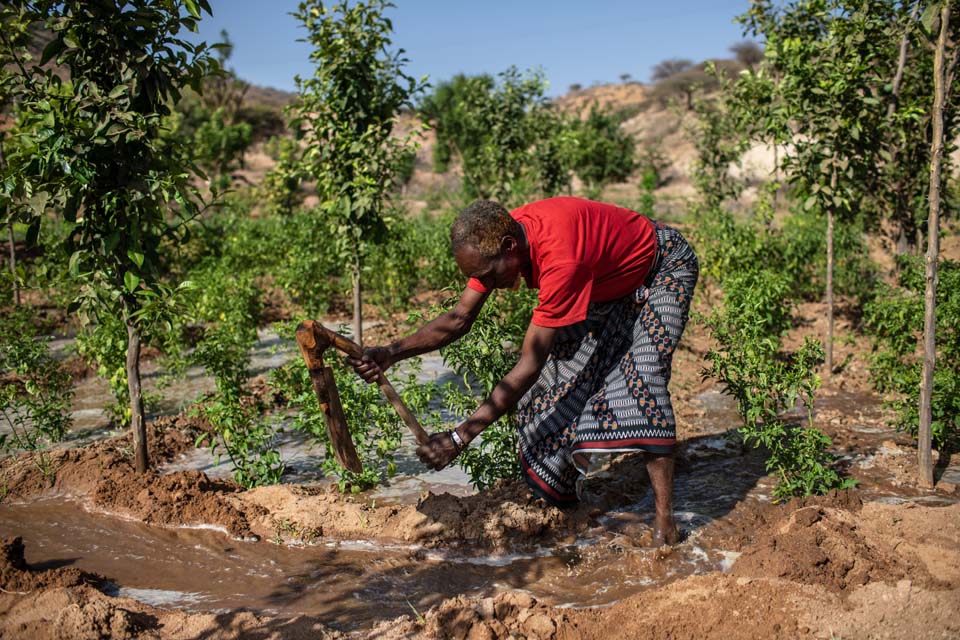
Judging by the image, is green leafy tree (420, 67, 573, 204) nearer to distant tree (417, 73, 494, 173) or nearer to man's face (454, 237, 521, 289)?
distant tree (417, 73, 494, 173)

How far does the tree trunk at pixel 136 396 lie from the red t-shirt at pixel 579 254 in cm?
219

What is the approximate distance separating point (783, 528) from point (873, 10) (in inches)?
172

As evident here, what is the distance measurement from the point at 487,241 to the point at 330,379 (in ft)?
3.20

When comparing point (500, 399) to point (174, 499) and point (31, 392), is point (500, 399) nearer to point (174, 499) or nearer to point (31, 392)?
point (174, 499)

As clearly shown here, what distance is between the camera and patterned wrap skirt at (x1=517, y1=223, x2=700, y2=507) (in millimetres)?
3398

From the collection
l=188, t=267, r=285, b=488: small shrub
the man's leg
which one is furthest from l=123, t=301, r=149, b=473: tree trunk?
the man's leg

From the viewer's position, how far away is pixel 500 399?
3.12m

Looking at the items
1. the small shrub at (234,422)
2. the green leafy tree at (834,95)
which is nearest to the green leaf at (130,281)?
the small shrub at (234,422)

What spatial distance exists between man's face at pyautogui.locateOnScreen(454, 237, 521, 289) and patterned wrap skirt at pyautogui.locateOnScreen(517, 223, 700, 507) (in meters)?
0.57

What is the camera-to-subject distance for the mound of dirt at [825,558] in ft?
10.0

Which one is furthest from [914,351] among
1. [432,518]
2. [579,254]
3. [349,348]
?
[349,348]

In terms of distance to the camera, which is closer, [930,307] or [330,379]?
[330,379]

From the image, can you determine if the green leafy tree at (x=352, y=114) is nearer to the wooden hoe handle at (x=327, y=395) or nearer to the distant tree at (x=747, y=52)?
the wooden hoe handle at (x=327, y=395)

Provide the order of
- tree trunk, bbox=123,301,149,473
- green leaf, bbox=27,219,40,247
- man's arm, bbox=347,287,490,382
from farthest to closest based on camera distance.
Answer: tree trunk, bbox=123,301,149,473 < green leaf, bbox=27,219,40,247 < man's arm, bbox=347,287,490,382
